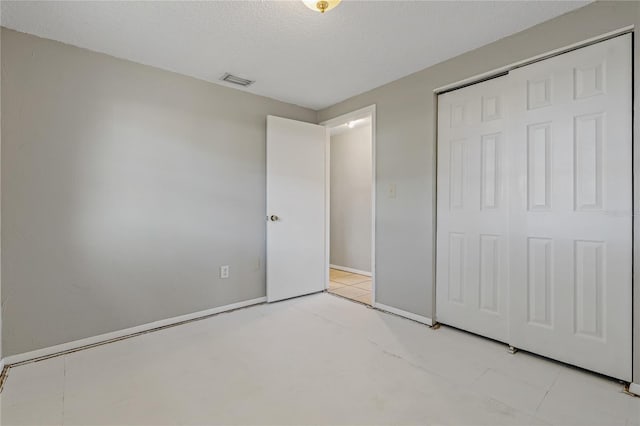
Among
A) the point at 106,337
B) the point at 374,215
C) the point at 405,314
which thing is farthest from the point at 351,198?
the point at 106,337

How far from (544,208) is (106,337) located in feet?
11.3

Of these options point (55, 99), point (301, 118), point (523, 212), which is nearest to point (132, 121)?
point (55, 99)

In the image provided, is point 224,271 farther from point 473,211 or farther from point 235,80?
point 473,211

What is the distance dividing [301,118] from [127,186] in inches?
83.5

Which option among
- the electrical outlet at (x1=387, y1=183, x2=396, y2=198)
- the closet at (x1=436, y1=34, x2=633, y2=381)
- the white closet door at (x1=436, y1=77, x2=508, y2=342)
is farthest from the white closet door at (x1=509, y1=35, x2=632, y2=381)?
the electrical outlet at (x1=387, y1=183, x2=396, y2=198)

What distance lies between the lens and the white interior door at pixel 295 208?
341 cm

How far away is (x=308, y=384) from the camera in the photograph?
1839 millimetres

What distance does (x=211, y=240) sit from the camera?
9.98ft

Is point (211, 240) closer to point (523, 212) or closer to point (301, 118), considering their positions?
point (301, 118)

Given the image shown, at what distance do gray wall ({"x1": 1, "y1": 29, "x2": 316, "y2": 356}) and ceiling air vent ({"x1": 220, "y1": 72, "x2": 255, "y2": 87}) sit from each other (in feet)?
0.51

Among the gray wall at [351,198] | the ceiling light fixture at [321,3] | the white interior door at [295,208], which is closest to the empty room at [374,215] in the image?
the ceiling light fixture at [321,3]

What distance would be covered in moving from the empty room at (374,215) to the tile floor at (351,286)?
388 millimetres

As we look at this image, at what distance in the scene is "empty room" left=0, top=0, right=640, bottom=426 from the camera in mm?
1783

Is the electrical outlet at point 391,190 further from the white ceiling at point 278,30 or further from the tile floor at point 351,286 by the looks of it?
the tile floor at point 351,286
